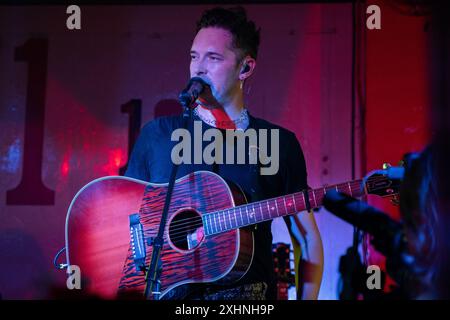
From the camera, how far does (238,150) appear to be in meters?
2.65

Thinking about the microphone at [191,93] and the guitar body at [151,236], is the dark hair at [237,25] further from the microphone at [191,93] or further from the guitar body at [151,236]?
the guitar body at [151,236]

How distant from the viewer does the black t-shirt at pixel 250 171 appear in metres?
2.43

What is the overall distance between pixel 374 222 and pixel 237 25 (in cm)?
183

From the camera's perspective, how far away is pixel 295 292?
2.80 m

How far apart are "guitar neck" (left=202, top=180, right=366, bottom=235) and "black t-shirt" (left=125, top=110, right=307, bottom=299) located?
0.39ft

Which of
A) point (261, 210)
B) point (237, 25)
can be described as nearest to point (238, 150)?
point (261, 210)

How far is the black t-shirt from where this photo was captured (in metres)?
2.43

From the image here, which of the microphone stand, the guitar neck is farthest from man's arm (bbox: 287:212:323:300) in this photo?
the microphone stand

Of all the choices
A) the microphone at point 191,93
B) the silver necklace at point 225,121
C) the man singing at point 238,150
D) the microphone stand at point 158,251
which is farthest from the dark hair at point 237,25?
the microphone stand at point 158,251

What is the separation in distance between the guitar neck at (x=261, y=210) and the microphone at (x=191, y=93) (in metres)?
0.56

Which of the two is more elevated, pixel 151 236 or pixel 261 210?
pixel 261 210

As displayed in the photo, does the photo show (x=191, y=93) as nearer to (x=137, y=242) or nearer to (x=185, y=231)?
(x=185, y=231)

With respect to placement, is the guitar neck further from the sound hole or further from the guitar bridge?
the guitar bridge
